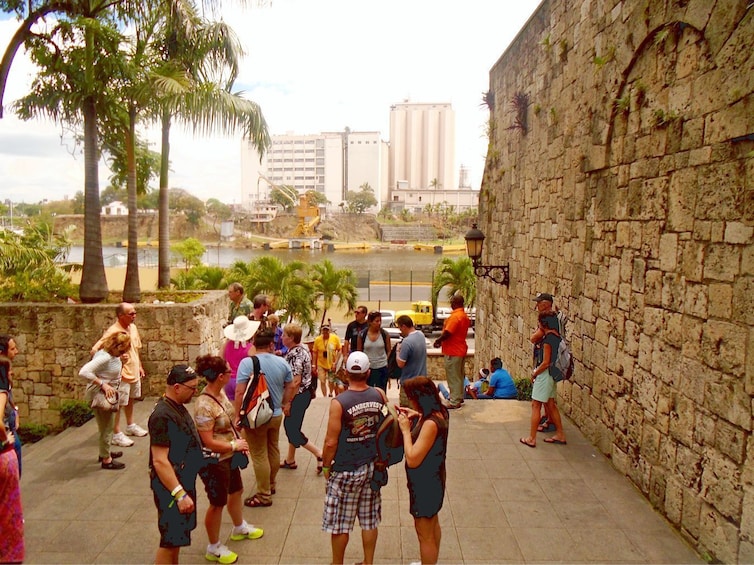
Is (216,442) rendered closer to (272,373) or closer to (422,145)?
(272,373)

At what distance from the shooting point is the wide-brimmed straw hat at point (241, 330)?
5121 millimetres

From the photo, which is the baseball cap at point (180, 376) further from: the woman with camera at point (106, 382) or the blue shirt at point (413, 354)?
the blue shirt at point (413, 354)

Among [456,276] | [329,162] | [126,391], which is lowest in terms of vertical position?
[126,391]

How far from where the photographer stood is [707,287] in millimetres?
3693

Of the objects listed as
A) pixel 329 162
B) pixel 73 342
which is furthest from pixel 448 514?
pixel 329 162

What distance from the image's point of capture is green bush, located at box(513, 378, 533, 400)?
24.3 feet

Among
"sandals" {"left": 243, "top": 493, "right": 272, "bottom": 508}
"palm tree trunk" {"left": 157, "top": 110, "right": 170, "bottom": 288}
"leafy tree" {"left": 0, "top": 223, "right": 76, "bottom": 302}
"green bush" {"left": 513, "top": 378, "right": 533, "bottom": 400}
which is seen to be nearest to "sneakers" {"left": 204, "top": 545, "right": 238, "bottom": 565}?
"sandals" {"left": 243, "top": 493, "right": 272, "bottom": 508}

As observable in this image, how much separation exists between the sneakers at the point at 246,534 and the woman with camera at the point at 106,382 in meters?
1.95

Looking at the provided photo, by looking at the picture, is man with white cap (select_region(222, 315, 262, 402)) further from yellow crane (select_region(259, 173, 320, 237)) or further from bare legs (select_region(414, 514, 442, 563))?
yellow crane (select_region(259, 173, 320, 237))

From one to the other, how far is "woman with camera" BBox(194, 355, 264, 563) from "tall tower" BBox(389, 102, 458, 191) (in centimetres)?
14397

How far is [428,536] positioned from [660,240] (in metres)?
2.93

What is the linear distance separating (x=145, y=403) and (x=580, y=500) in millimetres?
5599

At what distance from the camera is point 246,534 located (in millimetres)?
3852

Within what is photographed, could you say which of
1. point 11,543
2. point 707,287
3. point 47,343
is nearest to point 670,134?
point 707,287
